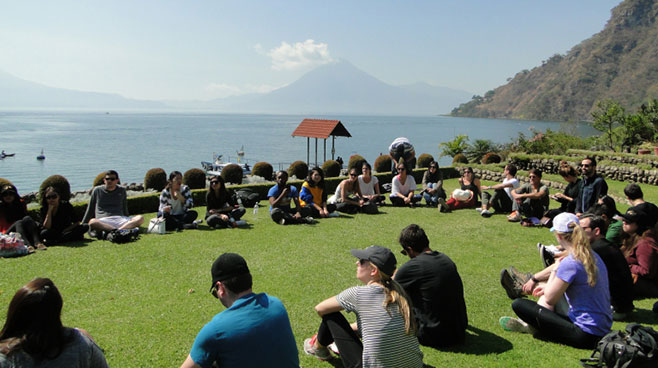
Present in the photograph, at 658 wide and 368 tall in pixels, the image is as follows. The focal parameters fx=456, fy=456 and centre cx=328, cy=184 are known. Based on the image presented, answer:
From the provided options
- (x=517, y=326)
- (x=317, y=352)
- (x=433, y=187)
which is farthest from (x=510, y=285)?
(x=433, y=187)

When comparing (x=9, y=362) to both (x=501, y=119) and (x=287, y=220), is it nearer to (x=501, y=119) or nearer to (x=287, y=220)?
(x=287, y=220)

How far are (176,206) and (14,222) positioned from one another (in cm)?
287

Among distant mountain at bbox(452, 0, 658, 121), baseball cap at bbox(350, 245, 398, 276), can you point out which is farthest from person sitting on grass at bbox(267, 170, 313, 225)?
distant mountain at bbox(452, 0, 658, 121)

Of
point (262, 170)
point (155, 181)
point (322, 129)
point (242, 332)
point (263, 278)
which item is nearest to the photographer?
point (242, 332)

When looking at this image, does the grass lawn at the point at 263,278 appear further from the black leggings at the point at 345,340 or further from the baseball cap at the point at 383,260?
the baseball cap at the point at 383,260

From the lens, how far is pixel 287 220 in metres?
10.3

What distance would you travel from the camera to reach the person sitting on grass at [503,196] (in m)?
11.0

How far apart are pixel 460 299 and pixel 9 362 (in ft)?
11.4

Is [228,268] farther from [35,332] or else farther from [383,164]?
[383,164]

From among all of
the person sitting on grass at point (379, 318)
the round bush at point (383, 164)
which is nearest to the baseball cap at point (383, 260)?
the person sitting on grass at point (379, 318)

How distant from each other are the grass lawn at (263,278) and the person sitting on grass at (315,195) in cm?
56

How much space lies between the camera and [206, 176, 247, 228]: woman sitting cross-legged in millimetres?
9820

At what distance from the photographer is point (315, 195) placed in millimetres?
11219

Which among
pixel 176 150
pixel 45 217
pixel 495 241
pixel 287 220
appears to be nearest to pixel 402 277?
A: pixel 495 241
